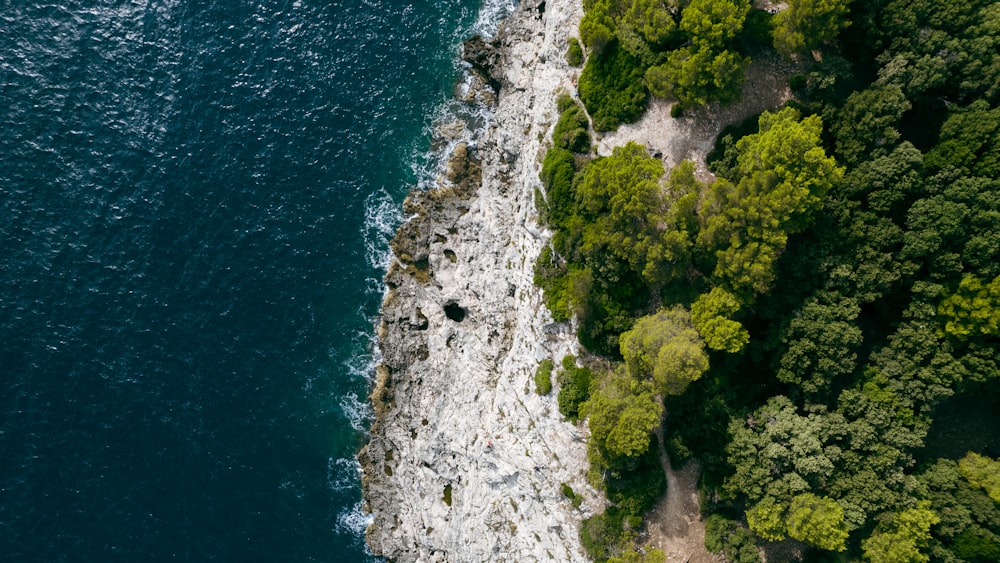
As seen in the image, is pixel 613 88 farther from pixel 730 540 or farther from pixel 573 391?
pixel 730 540

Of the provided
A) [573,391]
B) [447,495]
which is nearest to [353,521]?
→ [447,495]

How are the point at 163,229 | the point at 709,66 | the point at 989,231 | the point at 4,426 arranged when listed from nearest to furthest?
the point at 989,231 → the point at 709,66 → the point at 4,426 → the point at 163,229

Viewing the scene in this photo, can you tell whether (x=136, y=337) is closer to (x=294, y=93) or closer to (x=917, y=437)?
(x=294, y=93)

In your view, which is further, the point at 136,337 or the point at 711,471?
the point at 136,337

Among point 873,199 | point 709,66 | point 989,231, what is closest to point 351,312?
point 709,66

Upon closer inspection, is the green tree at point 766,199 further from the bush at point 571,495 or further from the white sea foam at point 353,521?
the white sea foam at point 353,521

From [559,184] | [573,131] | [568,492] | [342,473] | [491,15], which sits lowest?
[568,492]

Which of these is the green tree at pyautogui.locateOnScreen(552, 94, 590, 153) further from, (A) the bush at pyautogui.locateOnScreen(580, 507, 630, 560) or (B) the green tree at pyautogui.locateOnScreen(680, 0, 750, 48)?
(A) the bush at pyautogui.locateOnScreen(580, 507, 630, 560)
